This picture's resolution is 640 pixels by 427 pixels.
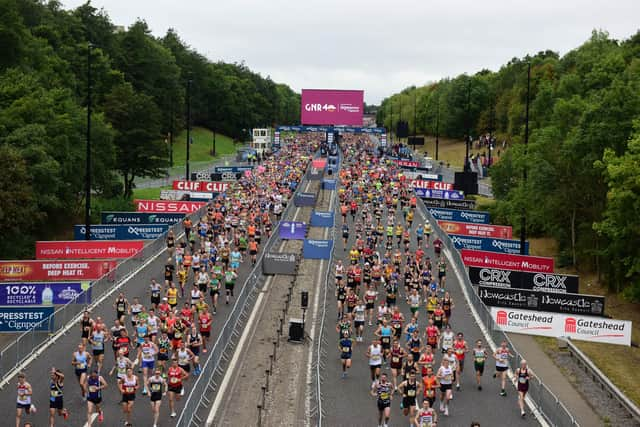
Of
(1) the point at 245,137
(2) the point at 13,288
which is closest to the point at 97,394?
(2) the point at 13,288

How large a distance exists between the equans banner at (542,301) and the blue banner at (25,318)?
52.0ft

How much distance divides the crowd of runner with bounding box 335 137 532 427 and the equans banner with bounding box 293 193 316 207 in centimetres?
714

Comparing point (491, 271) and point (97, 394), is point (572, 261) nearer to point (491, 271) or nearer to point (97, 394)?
point (491, 271)

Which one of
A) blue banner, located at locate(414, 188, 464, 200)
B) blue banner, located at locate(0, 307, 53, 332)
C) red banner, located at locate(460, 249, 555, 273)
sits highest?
blue banner, located at locate(414, 188, 464, 200)

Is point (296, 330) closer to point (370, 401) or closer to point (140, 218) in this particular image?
point (370, 401)

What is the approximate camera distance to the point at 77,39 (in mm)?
96062

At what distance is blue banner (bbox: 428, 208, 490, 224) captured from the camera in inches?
1875

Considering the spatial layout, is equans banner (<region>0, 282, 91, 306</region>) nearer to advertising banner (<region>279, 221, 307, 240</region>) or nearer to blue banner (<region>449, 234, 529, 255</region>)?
advertising banner (<region>279, 221, 307, 240</region>)

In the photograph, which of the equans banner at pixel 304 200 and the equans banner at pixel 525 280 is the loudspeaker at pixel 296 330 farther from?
the equans banner at pixel 304 200

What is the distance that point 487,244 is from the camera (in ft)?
129

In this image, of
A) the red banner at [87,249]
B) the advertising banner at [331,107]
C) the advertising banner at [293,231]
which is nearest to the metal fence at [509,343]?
the advertising banner at [293,231]

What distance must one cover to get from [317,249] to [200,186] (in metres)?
22.7

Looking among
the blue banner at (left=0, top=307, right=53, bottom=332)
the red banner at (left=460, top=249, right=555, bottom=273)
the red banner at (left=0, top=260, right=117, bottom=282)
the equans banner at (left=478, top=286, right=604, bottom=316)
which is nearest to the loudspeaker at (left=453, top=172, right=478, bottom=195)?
the red banner at (left=460, top=249, right=555, bottom=273)

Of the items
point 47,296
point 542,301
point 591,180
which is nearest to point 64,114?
point 47,296
